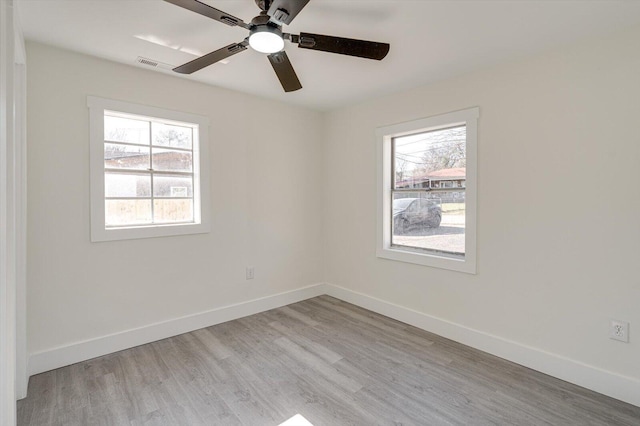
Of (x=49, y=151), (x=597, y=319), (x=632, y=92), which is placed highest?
(x=632, y=92)

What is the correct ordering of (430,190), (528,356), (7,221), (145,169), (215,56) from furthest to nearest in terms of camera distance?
(430,190) < (145,169) < (528,356) < (215,56) < (7,221)

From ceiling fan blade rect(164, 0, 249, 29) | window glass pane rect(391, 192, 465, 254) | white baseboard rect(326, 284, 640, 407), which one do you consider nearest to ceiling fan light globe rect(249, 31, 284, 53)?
ceiling fan blade rect(164, 0, 249, 29)

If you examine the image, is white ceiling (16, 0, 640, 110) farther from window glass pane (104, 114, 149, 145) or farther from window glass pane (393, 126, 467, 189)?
window glass pane (393, 126, 467, 189)

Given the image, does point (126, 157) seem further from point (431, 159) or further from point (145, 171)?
point (431, 159)

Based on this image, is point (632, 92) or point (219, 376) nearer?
point (632, 92)

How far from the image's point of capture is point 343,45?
176cm

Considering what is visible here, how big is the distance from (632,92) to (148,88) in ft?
12.5

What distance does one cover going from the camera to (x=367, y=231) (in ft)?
12.6

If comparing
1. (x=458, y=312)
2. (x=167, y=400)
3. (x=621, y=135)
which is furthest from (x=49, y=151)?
(x=621, y=135)

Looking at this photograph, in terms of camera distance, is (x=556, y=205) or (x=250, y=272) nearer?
(x=556, y=205)

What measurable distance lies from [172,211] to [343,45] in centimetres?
235

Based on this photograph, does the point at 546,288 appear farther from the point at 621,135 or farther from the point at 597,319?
the point at 621,135

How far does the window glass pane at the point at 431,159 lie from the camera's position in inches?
120

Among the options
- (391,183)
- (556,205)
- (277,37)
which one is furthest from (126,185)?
(556,205)
